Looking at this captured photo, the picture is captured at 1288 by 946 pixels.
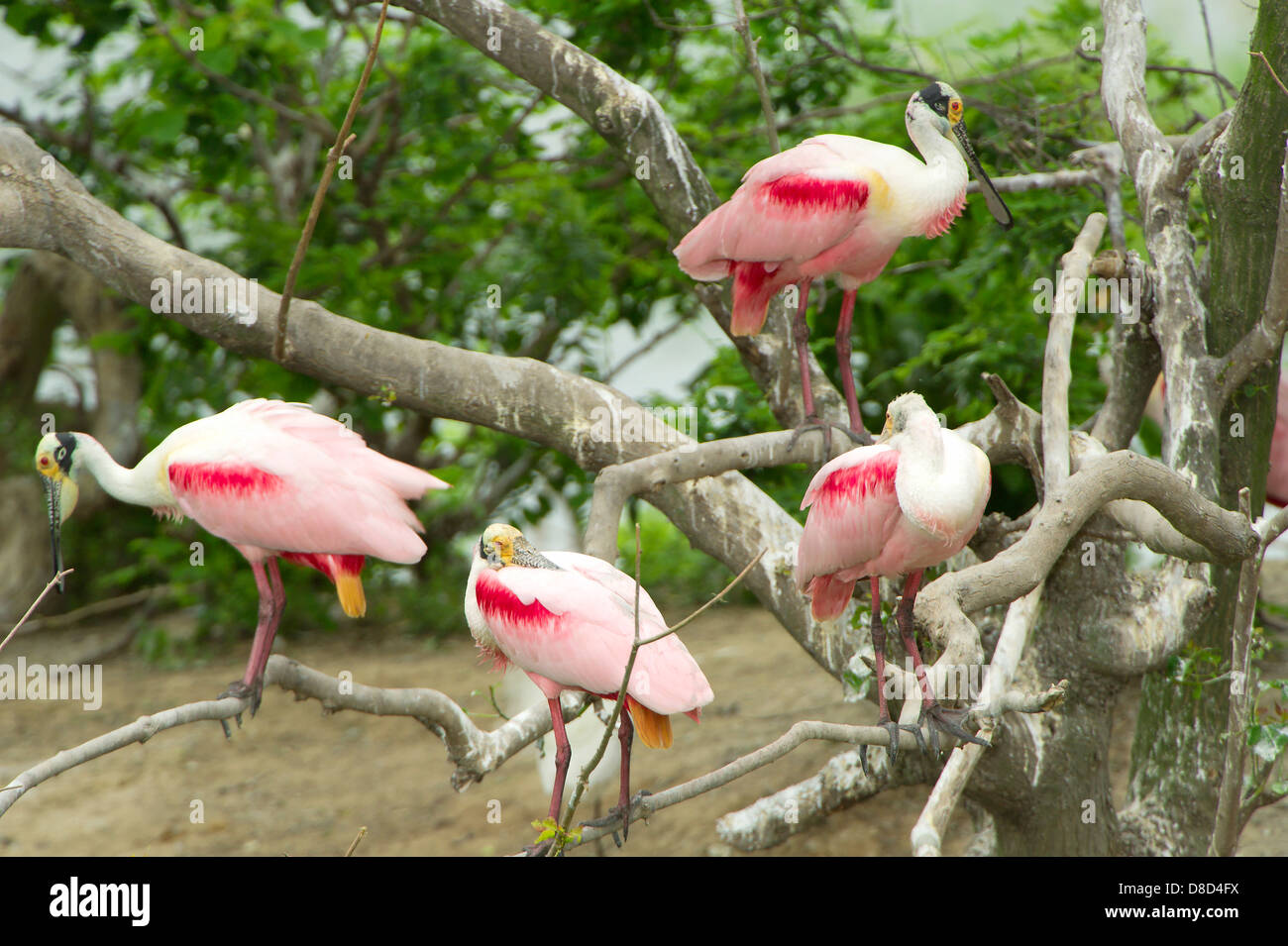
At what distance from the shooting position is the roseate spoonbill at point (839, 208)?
3.83 m

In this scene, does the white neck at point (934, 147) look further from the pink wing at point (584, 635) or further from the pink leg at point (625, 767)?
the pink leg at point (625, 767)

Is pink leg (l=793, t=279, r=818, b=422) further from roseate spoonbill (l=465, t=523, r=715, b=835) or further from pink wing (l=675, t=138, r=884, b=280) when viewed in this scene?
roseate spoonbill (l=465, t=523, r=715, b=835)

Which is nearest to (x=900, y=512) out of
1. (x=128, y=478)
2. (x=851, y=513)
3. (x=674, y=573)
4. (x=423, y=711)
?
(x=851, y=513)

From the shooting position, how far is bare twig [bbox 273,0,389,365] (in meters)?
2.79

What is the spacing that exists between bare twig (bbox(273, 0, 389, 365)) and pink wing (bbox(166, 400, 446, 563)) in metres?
0.24

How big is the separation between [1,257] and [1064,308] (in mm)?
8311

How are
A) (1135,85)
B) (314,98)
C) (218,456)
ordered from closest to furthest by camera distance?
(218,456)
(1135,85)
(314,98)

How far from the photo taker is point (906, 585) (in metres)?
3.50

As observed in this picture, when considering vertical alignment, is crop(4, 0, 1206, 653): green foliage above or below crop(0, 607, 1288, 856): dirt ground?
above

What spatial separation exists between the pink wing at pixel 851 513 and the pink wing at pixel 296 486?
1.09 m

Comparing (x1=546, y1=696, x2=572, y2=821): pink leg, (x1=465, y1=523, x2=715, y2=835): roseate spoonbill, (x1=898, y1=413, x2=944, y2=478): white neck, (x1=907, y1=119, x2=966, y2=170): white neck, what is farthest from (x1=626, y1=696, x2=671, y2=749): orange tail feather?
(x1=907, y1=119, x2=966, y2=170): white neck

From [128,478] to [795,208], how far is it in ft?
7.28

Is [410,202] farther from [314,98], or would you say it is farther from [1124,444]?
[1124,444]

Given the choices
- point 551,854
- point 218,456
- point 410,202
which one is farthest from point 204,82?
point 551,854
